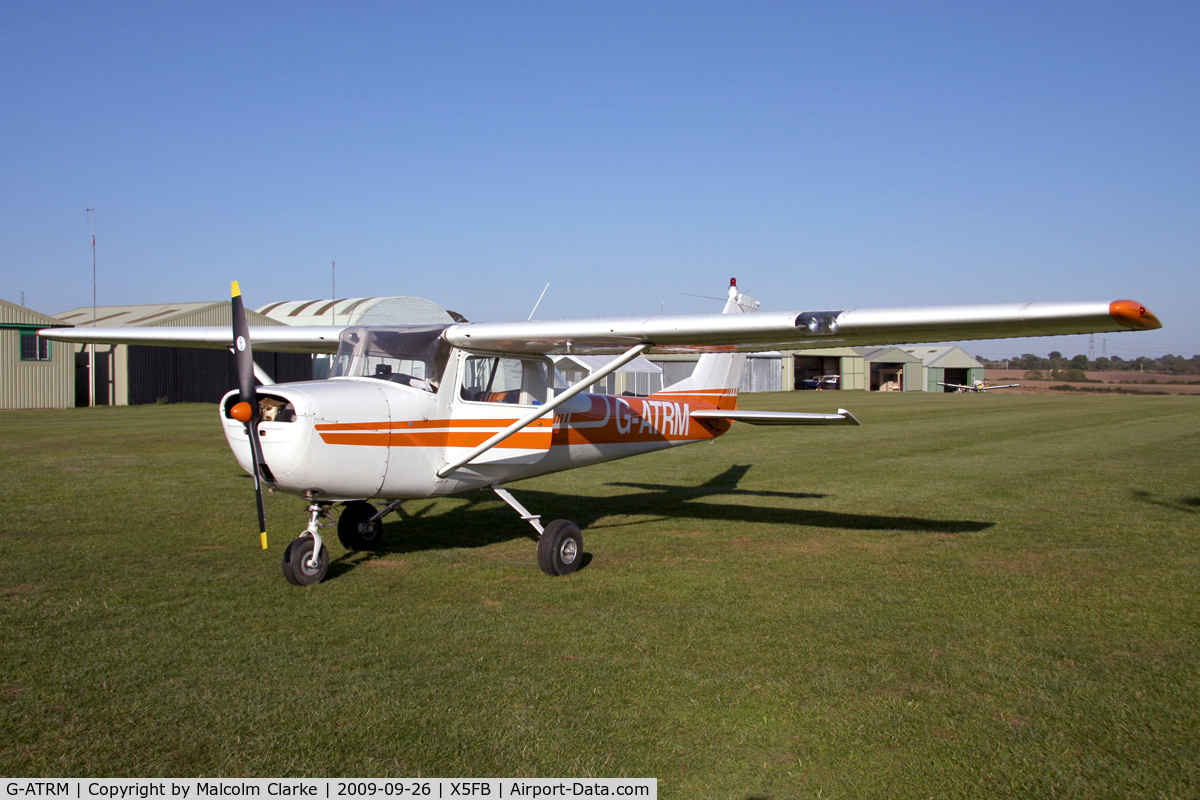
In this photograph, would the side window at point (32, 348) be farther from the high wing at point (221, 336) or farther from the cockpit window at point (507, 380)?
the cockpit window at point (507, 380)

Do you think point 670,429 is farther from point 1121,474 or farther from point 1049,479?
point 1121,474

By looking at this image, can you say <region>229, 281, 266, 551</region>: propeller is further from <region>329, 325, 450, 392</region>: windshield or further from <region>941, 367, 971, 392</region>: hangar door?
<region>941, 367, 971, 392</region>: hangar door

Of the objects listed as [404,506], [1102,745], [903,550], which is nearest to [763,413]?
[903,550]

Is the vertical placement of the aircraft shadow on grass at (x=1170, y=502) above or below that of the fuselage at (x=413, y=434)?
below

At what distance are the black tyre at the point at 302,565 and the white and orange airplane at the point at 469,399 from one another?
0.03 feet

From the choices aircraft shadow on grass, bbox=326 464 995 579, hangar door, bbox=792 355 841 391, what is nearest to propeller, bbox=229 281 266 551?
aircraft shadow on grass, bbox=326 464 995 579

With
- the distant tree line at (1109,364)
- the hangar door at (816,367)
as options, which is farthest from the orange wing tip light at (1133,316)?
the distant tree line at (1109,364)

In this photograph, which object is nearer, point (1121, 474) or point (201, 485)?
point (201, 485)

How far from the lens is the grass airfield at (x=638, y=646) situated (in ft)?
12.1

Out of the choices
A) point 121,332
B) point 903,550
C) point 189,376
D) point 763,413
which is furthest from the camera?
point 189,376

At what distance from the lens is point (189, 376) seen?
36.5 meters

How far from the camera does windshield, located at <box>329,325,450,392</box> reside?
7.14 metres

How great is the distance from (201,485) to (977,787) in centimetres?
1102
